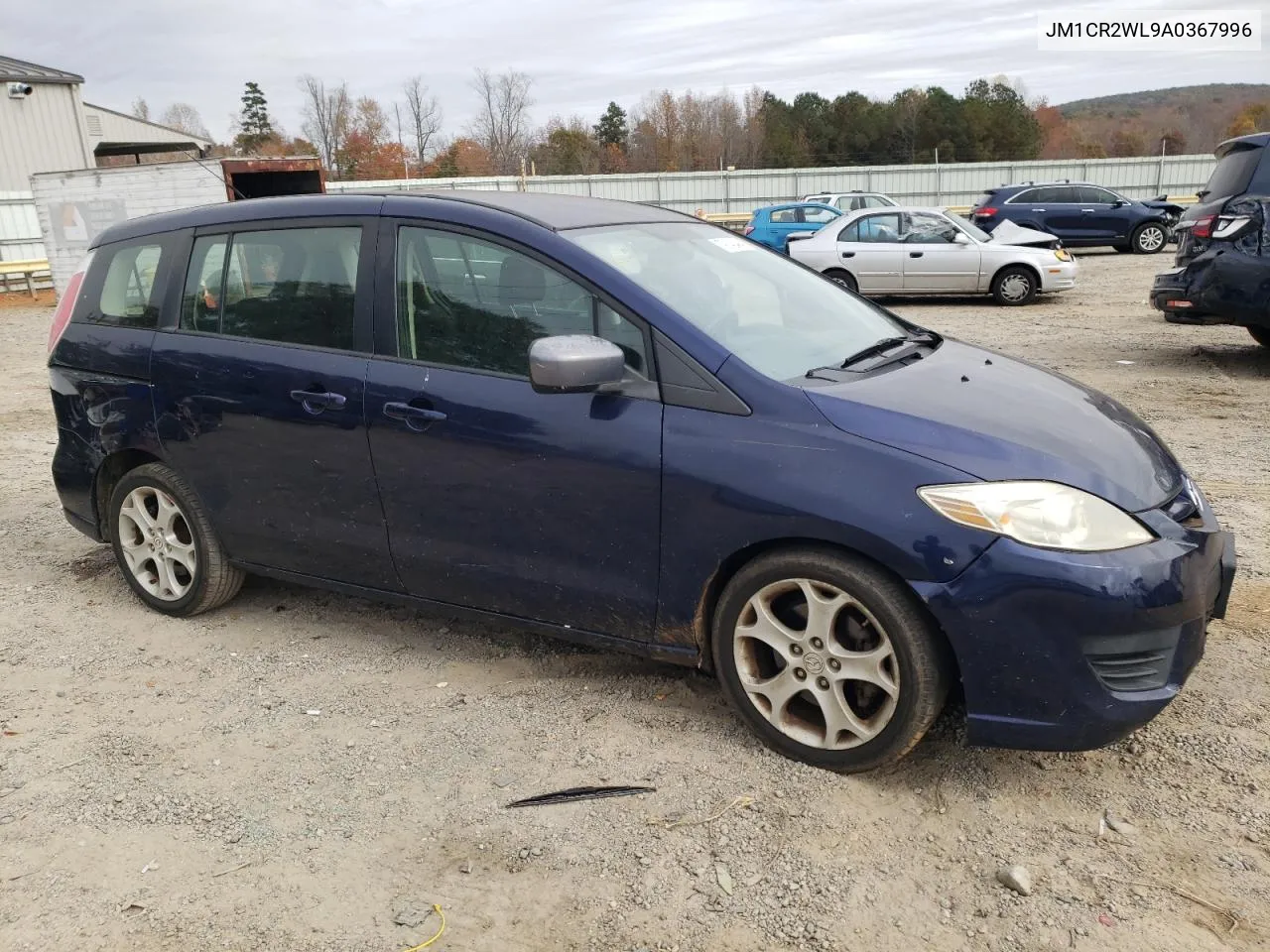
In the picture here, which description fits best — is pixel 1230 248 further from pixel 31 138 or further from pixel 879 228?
pixel 31 138

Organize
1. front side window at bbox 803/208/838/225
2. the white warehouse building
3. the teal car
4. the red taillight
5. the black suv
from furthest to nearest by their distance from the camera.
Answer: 1. the white warehouse building
2. front side window at bbox 803/208/838/225
3. the teal car
4. the black suv
5. the red taillight

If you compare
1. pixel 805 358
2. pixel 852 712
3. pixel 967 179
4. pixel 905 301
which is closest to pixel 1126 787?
pixel 852 712

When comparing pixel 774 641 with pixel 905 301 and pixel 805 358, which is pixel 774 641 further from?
pixel 905 301

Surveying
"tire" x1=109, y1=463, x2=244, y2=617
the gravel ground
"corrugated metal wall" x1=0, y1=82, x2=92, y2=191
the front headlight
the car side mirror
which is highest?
"corrugated metal wall" x1=0, y1=82, x2=92, y2=191

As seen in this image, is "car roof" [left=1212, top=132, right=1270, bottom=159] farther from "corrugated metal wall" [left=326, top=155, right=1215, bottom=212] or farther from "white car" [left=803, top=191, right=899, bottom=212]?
"corrugated metal wall" [left=326, top=155, right=1215, bottom=212]

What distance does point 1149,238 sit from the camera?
22.4 m

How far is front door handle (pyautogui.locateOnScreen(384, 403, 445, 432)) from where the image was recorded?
3.46m

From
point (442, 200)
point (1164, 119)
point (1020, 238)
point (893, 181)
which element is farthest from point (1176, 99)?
point (442, 200)

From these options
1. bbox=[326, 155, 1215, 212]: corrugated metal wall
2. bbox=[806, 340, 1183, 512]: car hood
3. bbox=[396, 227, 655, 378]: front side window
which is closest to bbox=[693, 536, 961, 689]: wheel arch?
bbox=[806, 340, 1183, 512]: car hood

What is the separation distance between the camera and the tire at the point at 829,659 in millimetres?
2822

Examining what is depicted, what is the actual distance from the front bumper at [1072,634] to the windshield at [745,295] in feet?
3.02

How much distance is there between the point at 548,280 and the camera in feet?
11.0

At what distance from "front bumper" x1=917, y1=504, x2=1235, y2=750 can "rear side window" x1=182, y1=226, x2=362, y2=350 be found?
234 cm

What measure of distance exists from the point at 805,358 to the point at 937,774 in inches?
53.9
